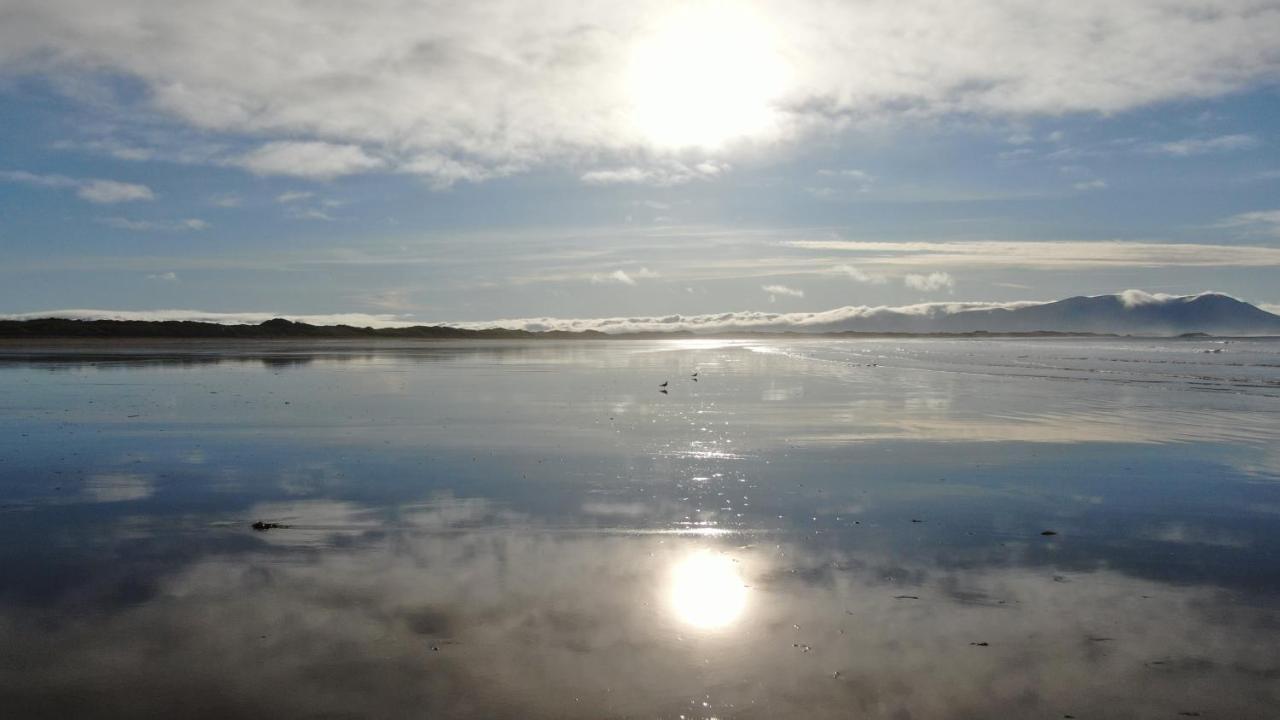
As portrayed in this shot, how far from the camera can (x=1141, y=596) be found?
317 inches

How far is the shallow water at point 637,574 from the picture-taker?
607 centimetres

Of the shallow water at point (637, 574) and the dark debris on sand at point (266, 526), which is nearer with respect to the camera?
the shallow water at point (637, 574)

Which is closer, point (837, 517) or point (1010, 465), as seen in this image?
point (837, 517)

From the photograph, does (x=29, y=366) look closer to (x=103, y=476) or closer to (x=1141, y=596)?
(x=103, y=476)

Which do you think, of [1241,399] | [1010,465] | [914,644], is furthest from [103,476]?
[1241,399]

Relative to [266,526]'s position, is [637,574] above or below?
below

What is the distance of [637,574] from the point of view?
28.5 feet

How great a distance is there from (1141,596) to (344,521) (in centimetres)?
895

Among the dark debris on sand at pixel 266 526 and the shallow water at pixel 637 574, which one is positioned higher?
the dark debris on sand at pixel 266 526

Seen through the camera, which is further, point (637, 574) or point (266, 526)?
point (266, 526)

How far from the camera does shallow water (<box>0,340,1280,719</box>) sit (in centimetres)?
607

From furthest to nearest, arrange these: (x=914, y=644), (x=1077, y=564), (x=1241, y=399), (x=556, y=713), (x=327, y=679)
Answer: (x=1241, y=399) < (x=1077, y=564) < (x=914, y=644) < (x=327, y=679) < (x=556, y=713)

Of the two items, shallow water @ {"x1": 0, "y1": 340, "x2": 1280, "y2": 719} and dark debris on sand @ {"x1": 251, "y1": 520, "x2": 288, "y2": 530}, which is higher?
dark debris on sand @ {"x1": 251, "y1": 520, "x2": 288, "y2": 530}

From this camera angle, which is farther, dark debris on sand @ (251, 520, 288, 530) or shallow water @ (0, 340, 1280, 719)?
dark debris on sand @ (251, 520, 288, 530)
